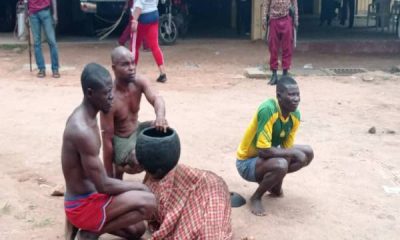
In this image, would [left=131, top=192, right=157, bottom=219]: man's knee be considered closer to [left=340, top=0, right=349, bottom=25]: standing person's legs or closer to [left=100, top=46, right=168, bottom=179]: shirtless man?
[left=100, top=46, right=168, bottom=179]: shirtless man

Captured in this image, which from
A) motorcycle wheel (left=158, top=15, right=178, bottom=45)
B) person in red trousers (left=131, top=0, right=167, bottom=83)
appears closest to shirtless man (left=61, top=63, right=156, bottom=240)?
person in red trousers (left=131, top=0, right=167, bottom=83)

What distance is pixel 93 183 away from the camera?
12.3 feet

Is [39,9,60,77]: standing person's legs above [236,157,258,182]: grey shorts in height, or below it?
above

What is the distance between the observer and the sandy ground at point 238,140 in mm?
4527

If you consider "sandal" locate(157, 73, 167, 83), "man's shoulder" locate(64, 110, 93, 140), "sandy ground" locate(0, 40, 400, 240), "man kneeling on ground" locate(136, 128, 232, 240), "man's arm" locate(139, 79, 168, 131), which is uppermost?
"man's shoulder" locate(64, 110, 93, 140)

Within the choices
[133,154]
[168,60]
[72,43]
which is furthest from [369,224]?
[72,43]

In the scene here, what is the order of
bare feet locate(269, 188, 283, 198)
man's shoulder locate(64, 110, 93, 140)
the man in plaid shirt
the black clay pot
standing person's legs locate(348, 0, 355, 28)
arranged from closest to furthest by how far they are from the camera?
man's shoulder locate(64, 110, 93, 140) < the black clay pot < bare feet locate(269, 188, 283, 198) < the man in plaid shirt < standing person's legs locate(348, 0, 355, 28)

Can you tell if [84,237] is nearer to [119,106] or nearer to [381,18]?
[119,106]

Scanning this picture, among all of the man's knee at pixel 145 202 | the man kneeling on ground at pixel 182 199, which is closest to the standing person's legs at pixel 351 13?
the man kneeling on ground at pixel 182 199

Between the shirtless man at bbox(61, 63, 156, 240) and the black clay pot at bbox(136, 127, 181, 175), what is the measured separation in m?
0.27

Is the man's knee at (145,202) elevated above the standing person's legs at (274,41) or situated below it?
below

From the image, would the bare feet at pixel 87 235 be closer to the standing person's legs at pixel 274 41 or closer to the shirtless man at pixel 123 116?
the shirtless man at pixel 123 116

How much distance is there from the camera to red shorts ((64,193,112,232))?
381 cm

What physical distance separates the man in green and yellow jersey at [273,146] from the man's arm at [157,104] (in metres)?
0.66
